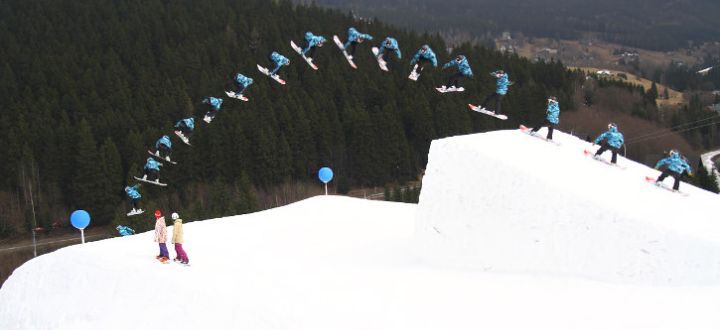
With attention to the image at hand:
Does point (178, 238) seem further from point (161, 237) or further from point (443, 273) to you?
point (443, 273)

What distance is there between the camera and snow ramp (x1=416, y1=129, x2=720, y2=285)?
17516 millimetres

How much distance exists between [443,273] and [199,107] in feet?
183

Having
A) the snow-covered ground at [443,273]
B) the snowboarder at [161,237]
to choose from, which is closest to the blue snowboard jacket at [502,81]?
the snow-covered ground at [443,273]

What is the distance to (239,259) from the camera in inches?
792

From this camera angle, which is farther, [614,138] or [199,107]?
[199,107]

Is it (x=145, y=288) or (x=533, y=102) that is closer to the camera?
(x=145, y=288)

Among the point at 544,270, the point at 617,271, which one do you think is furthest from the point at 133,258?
the point at 617,271

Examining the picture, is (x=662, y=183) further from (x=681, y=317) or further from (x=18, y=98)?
(x=18, y=98)

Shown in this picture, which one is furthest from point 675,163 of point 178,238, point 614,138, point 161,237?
point 161,237

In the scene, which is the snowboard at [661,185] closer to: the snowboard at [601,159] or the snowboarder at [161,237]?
the snowboard at [601,159]

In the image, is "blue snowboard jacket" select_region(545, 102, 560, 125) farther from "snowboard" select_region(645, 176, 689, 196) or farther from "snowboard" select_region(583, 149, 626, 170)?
"snowboard" select_region(645, 176, 689, 196)

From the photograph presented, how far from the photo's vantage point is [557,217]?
1892cm

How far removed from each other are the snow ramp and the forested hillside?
96.2 feet

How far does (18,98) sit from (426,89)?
1529 inches
